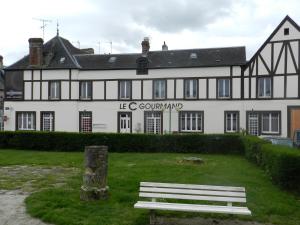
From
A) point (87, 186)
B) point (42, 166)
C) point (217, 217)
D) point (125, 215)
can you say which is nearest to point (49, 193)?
point (87, 186)

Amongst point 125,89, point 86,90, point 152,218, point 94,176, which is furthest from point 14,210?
point 86,90

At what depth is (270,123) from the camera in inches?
1079

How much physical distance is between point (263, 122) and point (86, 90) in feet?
44.1

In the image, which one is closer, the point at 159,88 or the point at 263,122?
the point at 263,122

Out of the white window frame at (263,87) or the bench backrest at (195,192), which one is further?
the white window frame at (263,87)

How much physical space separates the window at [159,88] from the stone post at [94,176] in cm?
2196

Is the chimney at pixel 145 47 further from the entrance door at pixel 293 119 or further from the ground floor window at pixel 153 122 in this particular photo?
the entrance door at pixel 293 119

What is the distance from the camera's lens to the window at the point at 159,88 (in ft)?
97.4

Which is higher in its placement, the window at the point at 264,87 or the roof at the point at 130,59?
the roof at the point at 130,59

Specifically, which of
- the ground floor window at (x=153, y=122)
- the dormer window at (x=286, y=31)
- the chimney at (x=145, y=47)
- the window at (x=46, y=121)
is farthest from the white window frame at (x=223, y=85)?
the window at (x=46, y=121)

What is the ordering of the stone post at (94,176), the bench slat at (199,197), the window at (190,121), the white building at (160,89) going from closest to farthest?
the bench slat at (199,197) < the stone post at (94,176) < the white building at (160,89) < the window at (190,121)

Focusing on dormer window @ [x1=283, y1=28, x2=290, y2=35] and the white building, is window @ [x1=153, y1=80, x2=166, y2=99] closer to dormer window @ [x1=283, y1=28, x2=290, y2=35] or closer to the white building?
the white building

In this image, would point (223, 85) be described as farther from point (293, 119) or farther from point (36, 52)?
point (36, 52)

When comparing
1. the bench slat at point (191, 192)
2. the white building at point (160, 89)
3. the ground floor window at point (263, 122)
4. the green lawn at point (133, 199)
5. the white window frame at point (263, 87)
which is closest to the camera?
the bench slat at point (191, 192)
